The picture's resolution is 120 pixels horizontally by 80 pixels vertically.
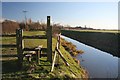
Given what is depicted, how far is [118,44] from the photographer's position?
3228 centimetres

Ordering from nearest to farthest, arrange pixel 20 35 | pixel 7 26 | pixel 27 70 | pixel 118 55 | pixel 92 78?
pixel 27 70
pixel 20 35
pixel 92 78
pixel 118 55
pixel 7 26

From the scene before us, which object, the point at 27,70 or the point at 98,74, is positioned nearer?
the point at 27,70

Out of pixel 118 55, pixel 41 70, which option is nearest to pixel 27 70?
pixel 41 70

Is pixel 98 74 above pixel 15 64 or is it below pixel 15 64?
below

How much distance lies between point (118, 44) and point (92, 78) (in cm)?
2001

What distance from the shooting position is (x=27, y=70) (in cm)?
945

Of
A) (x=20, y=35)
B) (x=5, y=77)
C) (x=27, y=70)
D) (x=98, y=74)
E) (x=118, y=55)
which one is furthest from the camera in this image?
(x=118, y=55)

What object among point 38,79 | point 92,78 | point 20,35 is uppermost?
point 20,35

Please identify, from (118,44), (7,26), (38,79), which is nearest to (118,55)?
(118,44)

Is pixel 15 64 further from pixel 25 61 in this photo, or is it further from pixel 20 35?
pixel 20 35

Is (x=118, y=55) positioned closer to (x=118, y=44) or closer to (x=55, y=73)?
(x=118, y=44)

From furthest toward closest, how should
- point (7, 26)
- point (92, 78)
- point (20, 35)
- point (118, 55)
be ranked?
1. point (7, 26)
2. point (118, 55)
3. point (92, 78)
4. point (20, 35)

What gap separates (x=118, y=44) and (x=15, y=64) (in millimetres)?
24763

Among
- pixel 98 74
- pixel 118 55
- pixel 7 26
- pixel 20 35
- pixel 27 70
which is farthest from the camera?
pixel 7 26
